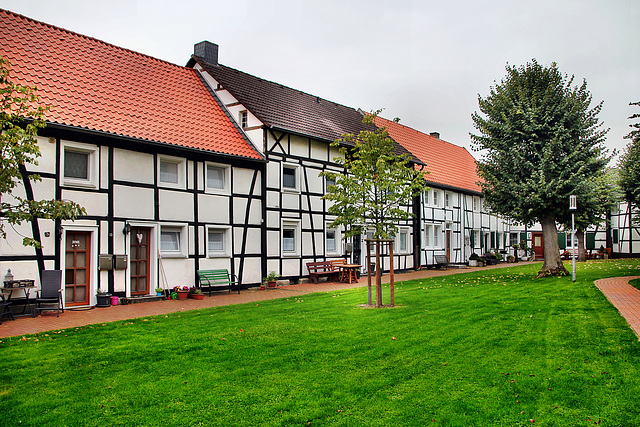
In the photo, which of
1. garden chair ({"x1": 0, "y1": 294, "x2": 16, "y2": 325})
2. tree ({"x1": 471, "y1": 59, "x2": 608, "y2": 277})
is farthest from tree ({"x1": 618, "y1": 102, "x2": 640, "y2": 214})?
garden chair ({"x1": 0, "y1": 294, "x2": 16, "y2": 325})

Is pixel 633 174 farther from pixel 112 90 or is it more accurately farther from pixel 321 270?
pixel 112 90

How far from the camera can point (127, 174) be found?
1453cm

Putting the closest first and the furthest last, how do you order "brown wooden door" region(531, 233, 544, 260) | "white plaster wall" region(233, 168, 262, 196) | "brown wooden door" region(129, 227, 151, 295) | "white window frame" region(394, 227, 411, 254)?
"brown wooden door" region(129, 227, 151, 295)
"white plaster wall" region(233, 168, 262, 196)
"white window frame" region(394, 227, 411, 254)
"brown wooden door" region(531, 233, 544, 260)

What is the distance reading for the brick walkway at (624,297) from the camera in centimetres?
1011

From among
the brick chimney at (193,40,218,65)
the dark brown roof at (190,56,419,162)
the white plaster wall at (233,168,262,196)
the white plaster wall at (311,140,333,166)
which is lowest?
the white plaster wall at (233,168,262,196)

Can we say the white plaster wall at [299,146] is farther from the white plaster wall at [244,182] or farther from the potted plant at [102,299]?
the potted plant at [102,299]

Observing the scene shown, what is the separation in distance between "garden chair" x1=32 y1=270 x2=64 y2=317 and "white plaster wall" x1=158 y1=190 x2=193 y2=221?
3.60 metres

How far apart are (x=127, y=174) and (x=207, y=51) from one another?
8.61 metres

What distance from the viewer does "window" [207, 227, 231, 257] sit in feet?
55.9

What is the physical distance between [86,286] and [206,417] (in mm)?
9908

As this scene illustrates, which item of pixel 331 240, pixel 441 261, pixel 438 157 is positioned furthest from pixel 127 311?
pixel 438 157

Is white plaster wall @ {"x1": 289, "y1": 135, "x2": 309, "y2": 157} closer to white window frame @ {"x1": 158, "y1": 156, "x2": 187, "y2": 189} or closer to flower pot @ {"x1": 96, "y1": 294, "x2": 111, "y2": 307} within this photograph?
white window frame @ {"x1": 158, "y1": 156, "x2": 187, "y2": 189}

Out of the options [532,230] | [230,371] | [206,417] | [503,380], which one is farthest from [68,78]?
[532,230]

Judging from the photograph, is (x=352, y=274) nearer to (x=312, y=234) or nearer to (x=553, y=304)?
(x=312, y=234)
